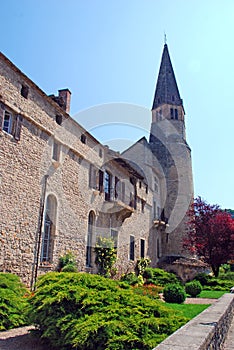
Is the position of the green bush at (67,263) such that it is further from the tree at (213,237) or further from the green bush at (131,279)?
the tree at (213,237)

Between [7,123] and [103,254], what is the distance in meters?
9.02

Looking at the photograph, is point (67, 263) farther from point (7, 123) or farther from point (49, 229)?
point (7, 123)

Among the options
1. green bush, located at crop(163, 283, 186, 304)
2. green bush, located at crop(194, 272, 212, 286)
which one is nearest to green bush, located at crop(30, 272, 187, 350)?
green bush, located at crop(163, 283, 186, 304)

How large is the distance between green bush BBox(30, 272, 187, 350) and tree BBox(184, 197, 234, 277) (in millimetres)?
20031

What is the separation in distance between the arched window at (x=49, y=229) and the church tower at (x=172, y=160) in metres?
19.1

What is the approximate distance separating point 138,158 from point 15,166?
18607mm

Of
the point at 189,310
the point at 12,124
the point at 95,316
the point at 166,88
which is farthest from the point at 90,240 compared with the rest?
the point at 166,88

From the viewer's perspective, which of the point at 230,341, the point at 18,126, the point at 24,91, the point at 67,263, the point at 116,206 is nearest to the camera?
the point at 230,341

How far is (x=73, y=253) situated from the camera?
1469 cm

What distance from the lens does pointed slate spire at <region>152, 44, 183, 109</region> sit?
119ft

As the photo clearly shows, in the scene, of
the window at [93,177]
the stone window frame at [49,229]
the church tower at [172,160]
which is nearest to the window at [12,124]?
the stone window frame at [49,229]

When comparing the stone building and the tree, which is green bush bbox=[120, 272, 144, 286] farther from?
the tree

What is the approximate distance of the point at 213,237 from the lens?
80.7ft

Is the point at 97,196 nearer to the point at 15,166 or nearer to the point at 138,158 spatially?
the point at 15,166
